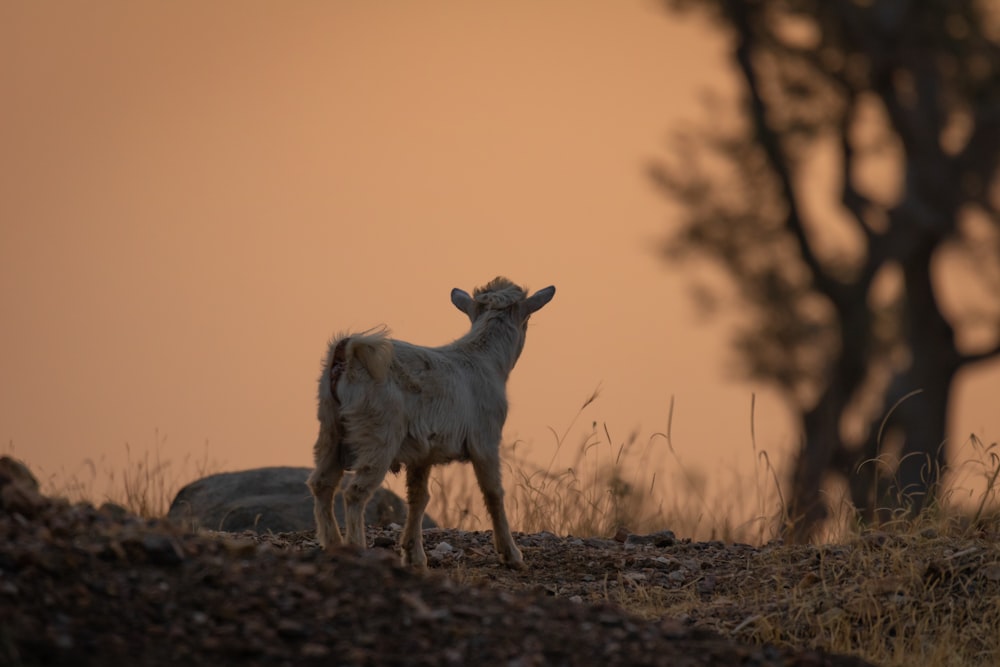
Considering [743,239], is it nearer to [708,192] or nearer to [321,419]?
[708,192]

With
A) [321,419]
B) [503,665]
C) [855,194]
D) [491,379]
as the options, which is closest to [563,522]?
[491,379]

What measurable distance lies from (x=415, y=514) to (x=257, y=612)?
2.71 m

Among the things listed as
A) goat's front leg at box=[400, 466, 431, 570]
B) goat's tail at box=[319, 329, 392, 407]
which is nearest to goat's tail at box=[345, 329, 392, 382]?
goat's tail at box=[319, 329, 392, 407]

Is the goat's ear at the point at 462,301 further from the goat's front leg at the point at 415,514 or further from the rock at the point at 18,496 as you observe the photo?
Answer: the rock at the point at 18,496

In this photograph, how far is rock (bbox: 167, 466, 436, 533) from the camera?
35.2 feet

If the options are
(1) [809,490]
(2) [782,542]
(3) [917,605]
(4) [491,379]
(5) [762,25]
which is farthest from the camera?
(5) [762,25]

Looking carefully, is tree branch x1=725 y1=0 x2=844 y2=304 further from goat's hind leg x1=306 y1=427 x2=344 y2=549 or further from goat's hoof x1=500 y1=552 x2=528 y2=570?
goat's hind leg x1=306 y1=427 x2=344 y2=549

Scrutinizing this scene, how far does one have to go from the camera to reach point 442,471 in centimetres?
1163

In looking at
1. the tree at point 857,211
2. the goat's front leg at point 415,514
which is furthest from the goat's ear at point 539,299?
the tree at point 857,211

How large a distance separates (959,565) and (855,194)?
43.2 feet

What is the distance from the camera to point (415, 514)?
8531 millimetres

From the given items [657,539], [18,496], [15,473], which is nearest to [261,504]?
[657,539]

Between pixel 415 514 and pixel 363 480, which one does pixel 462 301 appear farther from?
pixel 363 480

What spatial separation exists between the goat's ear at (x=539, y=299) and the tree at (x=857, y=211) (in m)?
11.1
